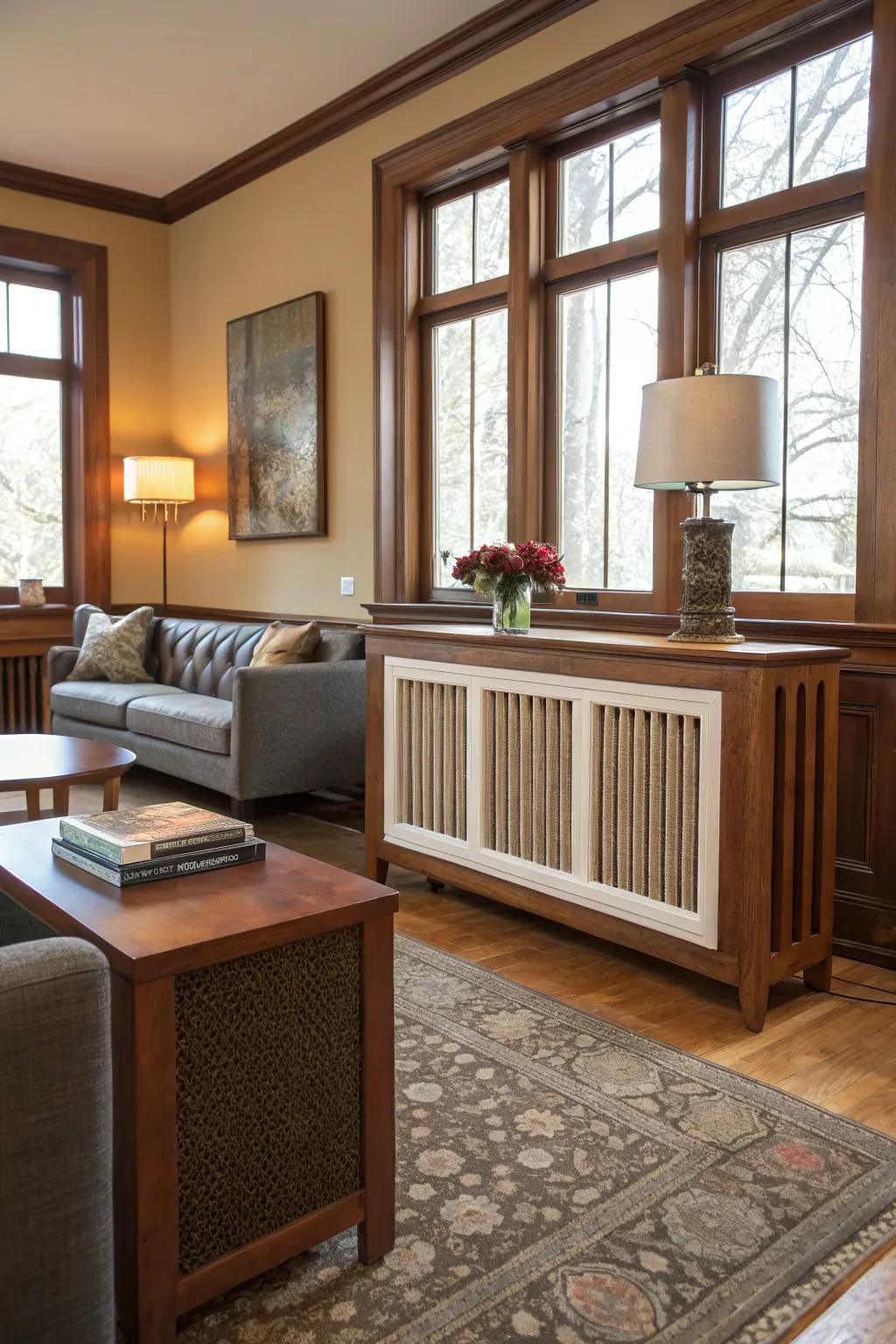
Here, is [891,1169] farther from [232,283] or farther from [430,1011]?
[232,283]

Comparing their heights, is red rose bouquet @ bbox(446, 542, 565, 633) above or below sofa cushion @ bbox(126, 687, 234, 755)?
above

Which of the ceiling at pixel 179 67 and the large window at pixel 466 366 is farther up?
the ceiling at pixel 179 67

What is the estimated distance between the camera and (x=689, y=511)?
358cm

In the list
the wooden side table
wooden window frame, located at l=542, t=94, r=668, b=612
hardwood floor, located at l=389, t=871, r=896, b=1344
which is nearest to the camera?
the wooden side table

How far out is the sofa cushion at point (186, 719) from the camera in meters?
4.50

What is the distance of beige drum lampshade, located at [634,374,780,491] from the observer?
2691mm

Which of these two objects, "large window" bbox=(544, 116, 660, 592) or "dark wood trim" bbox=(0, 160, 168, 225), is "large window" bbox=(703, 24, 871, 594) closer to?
"large window" bbox=(544, 116, 660, 592)

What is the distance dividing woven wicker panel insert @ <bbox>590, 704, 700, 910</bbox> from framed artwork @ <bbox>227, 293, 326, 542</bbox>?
111 inches

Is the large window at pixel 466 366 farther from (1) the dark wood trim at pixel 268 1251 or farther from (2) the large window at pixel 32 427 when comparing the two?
(1) the dark wood trim at pixel 268 1251

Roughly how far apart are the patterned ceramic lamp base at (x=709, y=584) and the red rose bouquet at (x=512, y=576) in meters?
0.58

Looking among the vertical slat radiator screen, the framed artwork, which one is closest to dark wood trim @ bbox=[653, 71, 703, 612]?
the framed artwork

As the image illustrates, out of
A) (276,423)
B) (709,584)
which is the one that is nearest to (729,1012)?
(709,584)

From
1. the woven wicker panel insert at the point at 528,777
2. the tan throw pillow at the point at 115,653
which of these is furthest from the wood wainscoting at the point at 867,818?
the tan throw pillow at the point at 115,653

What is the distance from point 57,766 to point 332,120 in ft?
11.0
